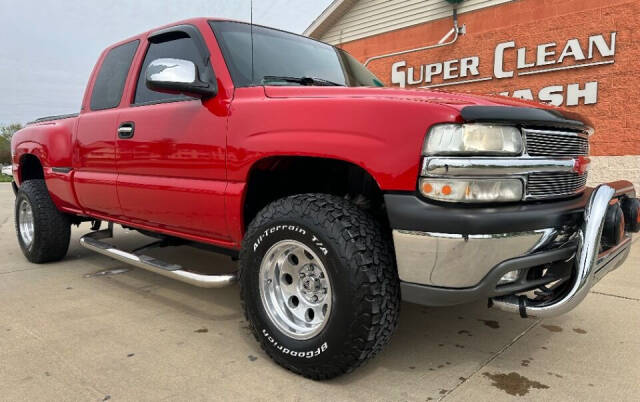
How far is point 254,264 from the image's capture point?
244 centimetres

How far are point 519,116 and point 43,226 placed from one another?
166 inches

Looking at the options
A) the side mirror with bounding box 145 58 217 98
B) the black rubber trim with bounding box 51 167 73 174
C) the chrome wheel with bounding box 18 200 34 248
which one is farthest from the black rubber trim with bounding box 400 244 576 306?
the chrome wheel with bounding box 18 200 34 248

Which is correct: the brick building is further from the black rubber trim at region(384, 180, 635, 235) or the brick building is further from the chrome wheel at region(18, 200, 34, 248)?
the chrome wheel at region(18, 200, 34, 248)

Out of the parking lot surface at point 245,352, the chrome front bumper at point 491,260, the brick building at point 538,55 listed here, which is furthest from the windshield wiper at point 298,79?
the brick building at point 538,55

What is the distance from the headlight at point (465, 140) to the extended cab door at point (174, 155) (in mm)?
1231

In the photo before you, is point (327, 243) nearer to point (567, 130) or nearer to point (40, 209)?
point (567, 130)

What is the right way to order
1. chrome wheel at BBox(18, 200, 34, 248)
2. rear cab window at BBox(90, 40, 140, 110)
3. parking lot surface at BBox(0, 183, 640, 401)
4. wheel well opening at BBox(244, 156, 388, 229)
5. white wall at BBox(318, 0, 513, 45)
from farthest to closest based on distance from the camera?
white wall at BBox(318, 0, 513, 45)
chrome wheel at BBox(18, 200, 34, 248)
rear cab window at BBox(90, 40, 140, 110)
wheel well opening at BBox(244, 156, 388, 229)
parking lot surface at BBox(0, 183, 640, 401)

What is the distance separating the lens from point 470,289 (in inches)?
76.8

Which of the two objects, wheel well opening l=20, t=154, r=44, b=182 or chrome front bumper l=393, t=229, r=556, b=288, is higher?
wheel well opening l=20, t=154, r=44, b=182

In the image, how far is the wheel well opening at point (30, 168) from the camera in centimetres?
485

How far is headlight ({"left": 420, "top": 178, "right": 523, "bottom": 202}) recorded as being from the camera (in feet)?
6.19

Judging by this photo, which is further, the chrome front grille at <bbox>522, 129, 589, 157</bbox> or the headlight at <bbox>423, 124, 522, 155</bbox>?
the chrome front grille at <bbox>522, 129, 589, 157</bbox>

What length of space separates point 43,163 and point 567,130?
4.27 meters

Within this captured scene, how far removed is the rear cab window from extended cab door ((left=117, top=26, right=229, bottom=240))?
0.86 feet
